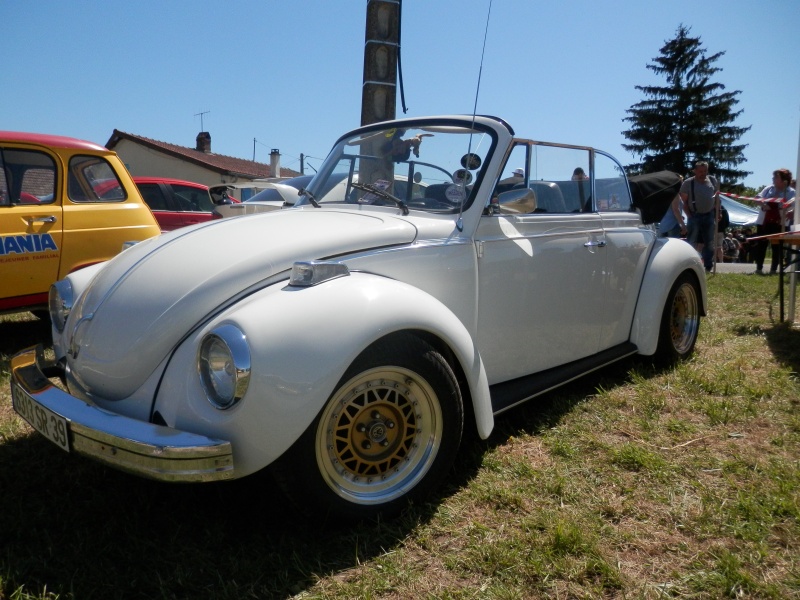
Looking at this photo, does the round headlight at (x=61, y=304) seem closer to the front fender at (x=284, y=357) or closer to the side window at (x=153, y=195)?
the front fender at (x=284, y=357)

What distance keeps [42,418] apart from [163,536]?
0.64m

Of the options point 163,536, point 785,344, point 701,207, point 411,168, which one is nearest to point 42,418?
point 163,536

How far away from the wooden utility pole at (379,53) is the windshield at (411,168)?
1.62 m

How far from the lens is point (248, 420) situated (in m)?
2.15

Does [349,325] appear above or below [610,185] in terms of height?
below

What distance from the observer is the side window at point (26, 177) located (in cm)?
522

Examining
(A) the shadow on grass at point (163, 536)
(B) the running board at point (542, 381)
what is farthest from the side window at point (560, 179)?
(A) the shadow on grass at point (163, 536)

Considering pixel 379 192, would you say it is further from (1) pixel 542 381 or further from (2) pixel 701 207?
(2) pixel 701 207

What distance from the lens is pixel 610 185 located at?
14.5 feet

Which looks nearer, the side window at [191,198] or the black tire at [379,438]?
the black tire at [379,438]

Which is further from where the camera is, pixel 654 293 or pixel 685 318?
pixel 685 318

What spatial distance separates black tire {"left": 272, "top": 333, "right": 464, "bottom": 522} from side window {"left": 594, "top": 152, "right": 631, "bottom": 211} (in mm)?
2163

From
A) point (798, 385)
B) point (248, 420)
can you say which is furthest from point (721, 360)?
point (248, 420)

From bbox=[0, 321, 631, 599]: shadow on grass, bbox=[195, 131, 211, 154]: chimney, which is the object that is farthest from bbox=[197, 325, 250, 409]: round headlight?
bbox=[195, 131, 211, 154]: chimney
